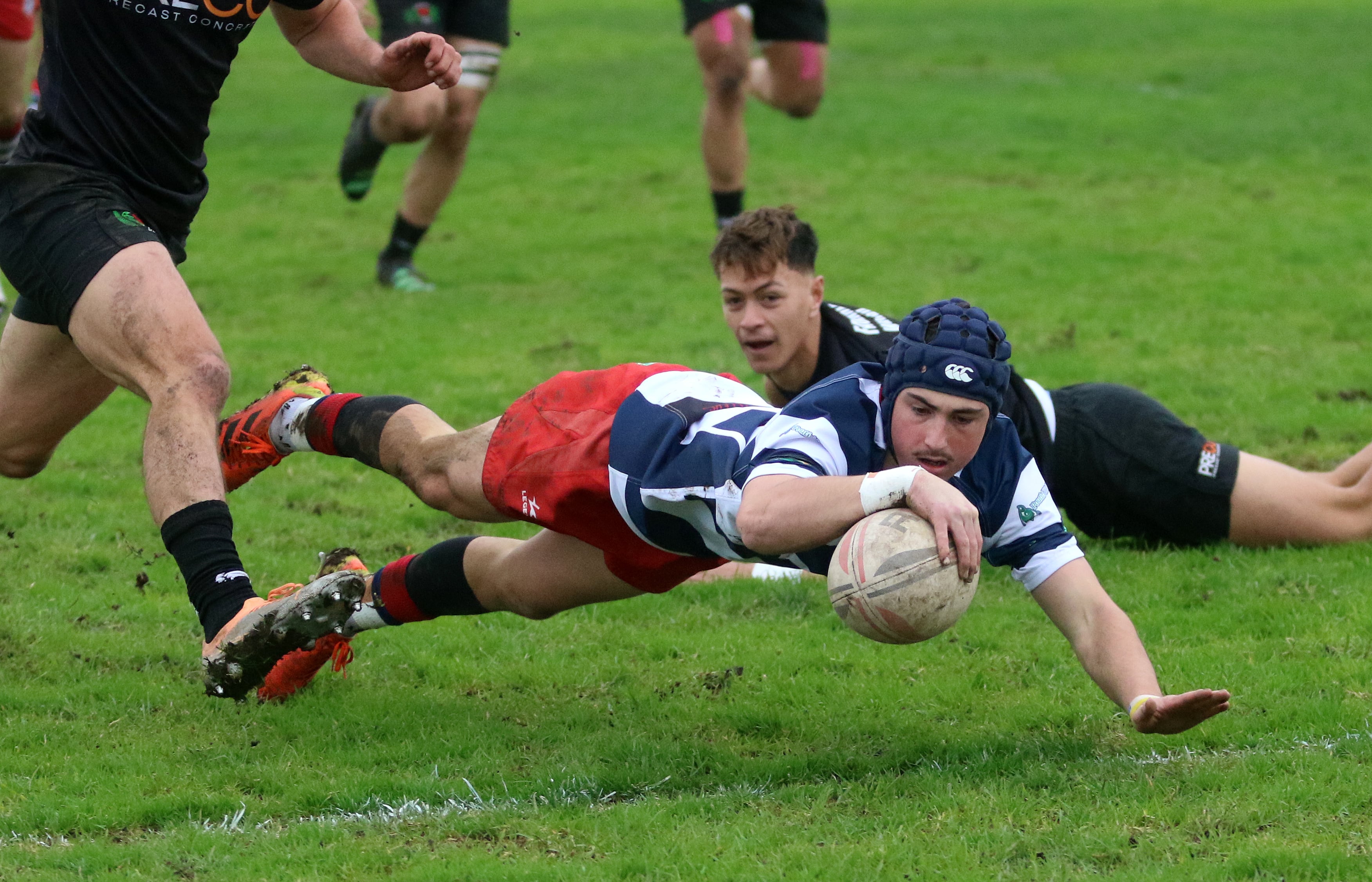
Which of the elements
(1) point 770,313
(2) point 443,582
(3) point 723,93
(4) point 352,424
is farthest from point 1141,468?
(3) point 723,93

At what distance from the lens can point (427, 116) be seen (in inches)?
423

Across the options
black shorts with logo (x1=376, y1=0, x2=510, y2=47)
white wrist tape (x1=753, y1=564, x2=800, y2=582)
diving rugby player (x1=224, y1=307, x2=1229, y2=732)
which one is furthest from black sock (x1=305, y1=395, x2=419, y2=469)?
black shorts with logo (x1=376, y1=0, x2=510, y2=47)

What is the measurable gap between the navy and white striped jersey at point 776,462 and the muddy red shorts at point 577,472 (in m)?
0.11

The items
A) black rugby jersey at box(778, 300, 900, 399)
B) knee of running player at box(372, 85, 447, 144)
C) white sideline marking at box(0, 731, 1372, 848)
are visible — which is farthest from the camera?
knee of running player at box(372, 85, 447, 144)

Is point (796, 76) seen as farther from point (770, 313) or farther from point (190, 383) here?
point (190, 383)

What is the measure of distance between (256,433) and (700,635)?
1772mm

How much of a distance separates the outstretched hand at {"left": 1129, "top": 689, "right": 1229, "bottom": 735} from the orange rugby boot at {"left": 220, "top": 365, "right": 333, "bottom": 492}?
317cm

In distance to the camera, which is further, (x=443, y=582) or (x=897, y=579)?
(x=443, y=582)

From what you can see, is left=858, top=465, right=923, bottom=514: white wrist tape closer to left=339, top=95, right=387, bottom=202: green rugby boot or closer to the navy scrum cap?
the navy scrum cap

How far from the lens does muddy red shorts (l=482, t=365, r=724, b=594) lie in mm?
4969

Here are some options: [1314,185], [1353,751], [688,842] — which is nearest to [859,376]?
[688,842]

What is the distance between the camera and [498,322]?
10.8 meters

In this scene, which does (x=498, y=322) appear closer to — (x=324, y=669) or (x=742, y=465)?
(x=324, y=669)

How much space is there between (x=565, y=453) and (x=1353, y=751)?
7.98 ft
